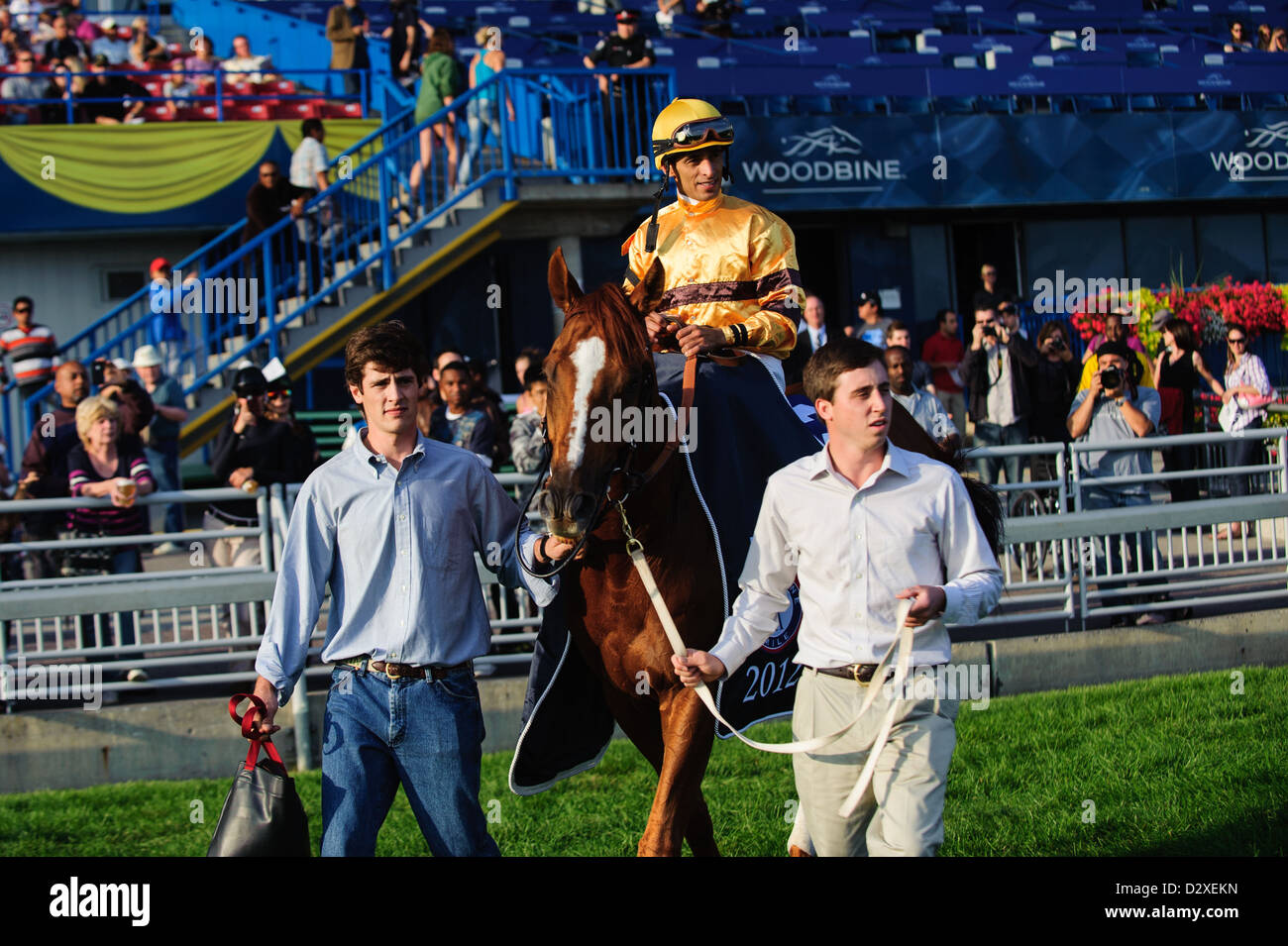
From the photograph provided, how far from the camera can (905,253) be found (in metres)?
20.0

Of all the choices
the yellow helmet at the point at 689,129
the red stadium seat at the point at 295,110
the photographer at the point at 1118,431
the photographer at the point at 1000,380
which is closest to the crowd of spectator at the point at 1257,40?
the photographer at the point at 1000,380

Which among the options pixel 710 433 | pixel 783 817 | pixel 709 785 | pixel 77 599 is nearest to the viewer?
pixel 710 433

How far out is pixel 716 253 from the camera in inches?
210

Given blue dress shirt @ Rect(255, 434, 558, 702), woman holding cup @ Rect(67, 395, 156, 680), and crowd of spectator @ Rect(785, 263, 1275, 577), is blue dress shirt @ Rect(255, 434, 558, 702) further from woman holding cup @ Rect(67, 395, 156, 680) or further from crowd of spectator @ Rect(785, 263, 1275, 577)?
crowd of spectator @ Rect(785, 263, 1275, 577)

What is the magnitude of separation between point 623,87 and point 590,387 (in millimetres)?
11380

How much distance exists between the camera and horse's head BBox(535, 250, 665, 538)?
4234 mm

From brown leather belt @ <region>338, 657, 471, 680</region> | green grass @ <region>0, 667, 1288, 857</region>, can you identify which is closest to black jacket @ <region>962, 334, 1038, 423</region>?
green grass @ <region>0, 667, 1288, 857</region>

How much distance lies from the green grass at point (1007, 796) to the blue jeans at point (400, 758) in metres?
1.77

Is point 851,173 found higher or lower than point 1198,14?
lower

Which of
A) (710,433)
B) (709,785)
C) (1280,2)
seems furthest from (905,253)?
(710,433)
